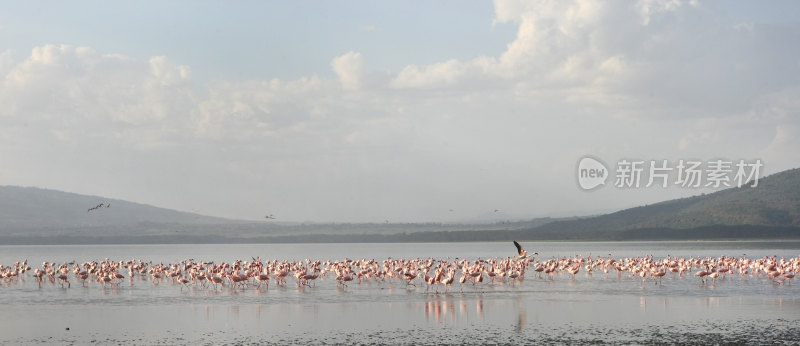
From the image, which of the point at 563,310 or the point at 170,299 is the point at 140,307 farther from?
the point at 563,310

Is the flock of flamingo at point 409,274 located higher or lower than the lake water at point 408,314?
higher

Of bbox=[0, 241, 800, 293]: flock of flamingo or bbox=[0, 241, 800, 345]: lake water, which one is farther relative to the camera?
bbox=[0, 241, 800, 293]: flock of flamingo

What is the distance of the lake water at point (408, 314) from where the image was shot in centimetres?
2284

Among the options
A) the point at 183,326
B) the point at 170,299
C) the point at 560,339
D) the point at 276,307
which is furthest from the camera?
the point at 170,299

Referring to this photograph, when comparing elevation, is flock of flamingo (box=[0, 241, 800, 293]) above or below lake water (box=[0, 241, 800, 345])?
above

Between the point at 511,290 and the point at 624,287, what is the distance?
526 cm

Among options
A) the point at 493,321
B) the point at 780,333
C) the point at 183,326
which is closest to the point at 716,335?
the point at 780,333

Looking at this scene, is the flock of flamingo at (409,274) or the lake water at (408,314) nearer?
the lake water at (408,314)

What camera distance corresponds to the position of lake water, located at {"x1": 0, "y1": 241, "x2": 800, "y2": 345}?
22.8m

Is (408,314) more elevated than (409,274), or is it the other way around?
(409,274)

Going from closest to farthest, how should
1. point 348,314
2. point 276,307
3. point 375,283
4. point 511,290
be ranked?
point 348,314
point 276,307
point 511,290
point 375,283

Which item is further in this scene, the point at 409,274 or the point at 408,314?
the point at 409,274

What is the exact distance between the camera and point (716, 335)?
22.6 m

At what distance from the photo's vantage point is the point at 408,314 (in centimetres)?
2819
